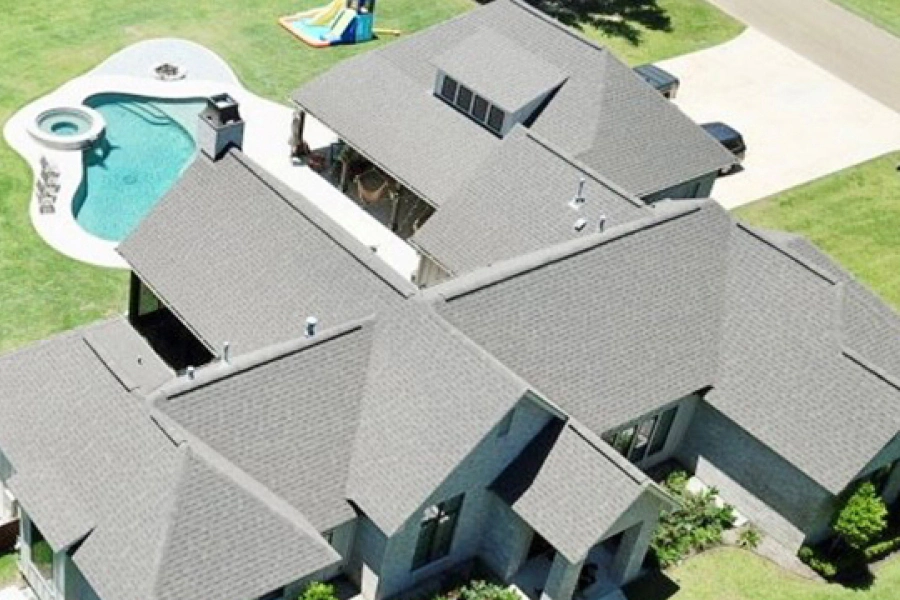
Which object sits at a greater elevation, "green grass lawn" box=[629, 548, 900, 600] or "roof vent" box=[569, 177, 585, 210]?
"roof vent" box=[569, 177, 585, 210]

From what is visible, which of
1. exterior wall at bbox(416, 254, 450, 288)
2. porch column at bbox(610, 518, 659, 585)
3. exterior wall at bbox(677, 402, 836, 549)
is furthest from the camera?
exterior wall at bbox(416, 254, 450, 288)

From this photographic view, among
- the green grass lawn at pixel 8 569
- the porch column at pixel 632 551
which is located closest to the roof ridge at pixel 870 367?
the porch column at pixel 632 551

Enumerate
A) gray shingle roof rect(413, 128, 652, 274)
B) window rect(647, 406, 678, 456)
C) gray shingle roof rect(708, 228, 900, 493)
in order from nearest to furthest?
1. gray shingle roof rect(708, 228, 900, 493)
2. window rect(647, 406, 678, 456)
3. gray shingle roof rect(413, 128, 652, 274)

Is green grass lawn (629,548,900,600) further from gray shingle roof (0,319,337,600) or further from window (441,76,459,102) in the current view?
window (441,76,459,102)

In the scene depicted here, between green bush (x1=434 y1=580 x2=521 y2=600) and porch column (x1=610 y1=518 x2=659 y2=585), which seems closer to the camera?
green bush (x1=434 y1=580 x2=521 y2=600)

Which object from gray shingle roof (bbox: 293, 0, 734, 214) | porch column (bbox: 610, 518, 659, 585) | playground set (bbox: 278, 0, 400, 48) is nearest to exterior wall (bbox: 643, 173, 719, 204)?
gray shingle roof (bbox: 293, 0, 734, 214)

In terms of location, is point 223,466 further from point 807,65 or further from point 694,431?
point 807,65

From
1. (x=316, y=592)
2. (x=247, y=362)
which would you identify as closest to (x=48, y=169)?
(x=247, y=362)
